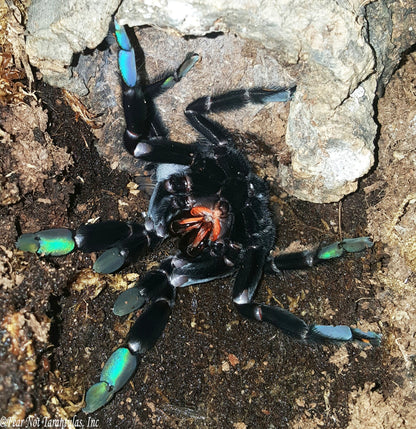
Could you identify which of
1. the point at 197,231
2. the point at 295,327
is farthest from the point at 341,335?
the point at 197,231

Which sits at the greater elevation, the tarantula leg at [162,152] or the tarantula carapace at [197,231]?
the tarantula leg at [162,152]

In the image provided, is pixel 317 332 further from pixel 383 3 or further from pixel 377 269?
pixel 383 3

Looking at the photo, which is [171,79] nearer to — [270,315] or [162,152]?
[162,152]

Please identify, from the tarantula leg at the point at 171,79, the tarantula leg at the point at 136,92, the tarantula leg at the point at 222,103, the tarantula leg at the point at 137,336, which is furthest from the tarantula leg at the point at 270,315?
the tarantula leg at the point at 171,79

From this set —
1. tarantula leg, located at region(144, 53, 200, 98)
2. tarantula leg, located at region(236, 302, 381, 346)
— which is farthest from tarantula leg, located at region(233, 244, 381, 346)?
tarantula leg, located at region(144, 53, 200, 98)

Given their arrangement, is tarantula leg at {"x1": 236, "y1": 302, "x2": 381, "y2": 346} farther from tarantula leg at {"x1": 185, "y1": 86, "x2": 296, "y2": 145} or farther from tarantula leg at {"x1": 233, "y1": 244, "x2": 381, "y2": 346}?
tarantula leg at {"x1": 185, "y1": 86, "x2": 296, "y2": 145}

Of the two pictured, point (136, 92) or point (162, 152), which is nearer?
point (136, 92)

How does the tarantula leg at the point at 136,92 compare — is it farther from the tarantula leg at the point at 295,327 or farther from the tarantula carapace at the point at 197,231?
the tarantula leg at the point at 295,327
